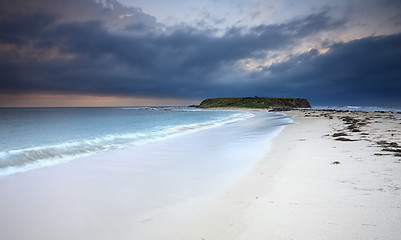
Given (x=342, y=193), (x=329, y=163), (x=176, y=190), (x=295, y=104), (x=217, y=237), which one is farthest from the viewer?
(x=295, y=104)

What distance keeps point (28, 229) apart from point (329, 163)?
5842 millimetres

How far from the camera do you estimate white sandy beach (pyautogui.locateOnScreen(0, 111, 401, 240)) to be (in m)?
2.14

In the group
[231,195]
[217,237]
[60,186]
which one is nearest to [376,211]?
[231,195]

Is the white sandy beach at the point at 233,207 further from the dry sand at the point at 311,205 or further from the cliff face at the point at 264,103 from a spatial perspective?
the cliff face at the point at 264,103

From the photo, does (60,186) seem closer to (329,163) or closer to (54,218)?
(54,218)

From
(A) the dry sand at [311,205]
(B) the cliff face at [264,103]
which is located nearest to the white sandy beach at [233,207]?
(A) the dry sand at [311,205]

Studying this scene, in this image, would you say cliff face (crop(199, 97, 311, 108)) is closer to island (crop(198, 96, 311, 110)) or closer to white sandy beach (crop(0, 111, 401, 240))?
island (crop(198, 96, 311, 110))

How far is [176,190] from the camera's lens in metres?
3.49

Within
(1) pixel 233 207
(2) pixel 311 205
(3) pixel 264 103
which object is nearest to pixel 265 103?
(3) pixel 264 103

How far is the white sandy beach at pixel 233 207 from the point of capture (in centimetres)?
214

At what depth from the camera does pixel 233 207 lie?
2.72 meters

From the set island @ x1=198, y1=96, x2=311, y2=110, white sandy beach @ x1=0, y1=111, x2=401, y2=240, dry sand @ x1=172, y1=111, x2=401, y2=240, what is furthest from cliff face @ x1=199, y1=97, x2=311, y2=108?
white sandy beach @ x1=0, y1=111, x2=401, y2=240

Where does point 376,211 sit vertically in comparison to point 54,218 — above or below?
above

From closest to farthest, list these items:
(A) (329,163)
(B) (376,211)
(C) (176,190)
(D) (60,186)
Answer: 1. (B) (376,211)
2. (C) (176,190)
3. (D) (60,186)
4. (A) (329,163)
